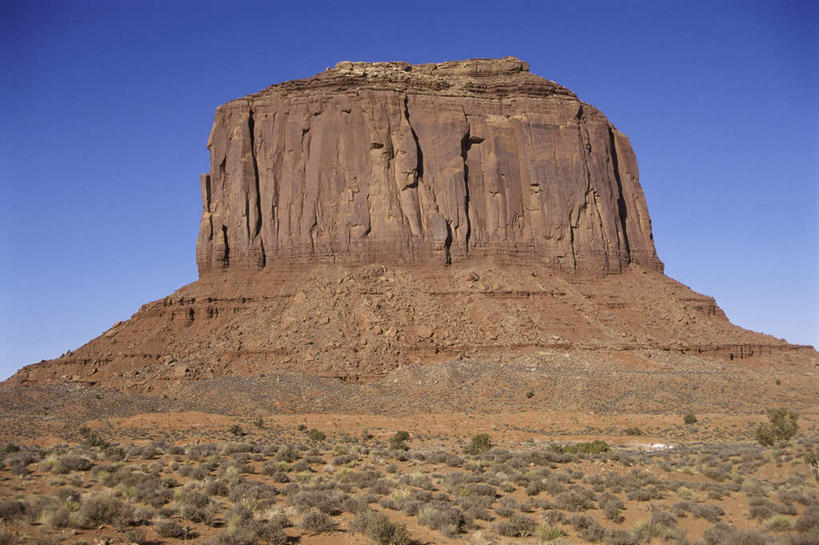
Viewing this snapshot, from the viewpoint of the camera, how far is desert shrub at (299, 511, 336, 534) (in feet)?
43.4

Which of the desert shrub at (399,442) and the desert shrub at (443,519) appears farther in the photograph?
the desert shrub at (399,442)

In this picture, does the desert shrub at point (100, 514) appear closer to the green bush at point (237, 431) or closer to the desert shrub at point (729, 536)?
the desert shrub at point (729, 536)

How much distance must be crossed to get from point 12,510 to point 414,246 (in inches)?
2161

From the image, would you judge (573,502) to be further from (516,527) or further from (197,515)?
(197,515)

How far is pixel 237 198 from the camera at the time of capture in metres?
70.2

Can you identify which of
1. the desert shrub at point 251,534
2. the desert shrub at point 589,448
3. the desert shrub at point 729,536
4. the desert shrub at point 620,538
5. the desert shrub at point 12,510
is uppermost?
the desert shrub at point 12,510

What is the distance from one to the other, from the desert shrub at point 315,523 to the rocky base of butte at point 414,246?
39193mm

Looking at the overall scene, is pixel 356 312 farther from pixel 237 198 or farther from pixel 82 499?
pixel 82 499

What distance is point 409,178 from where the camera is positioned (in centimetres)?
6844

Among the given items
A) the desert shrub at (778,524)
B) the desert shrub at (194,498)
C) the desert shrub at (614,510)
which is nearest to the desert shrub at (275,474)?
the desert shrub at (194,498)

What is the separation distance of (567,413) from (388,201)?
33.6 metres

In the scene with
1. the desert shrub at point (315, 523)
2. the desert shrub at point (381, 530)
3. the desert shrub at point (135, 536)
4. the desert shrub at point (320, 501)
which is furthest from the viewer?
the desert shrub at point (320, 501)

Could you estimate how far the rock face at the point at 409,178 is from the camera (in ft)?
222

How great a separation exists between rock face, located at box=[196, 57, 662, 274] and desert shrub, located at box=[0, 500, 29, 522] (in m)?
→ 53.1
